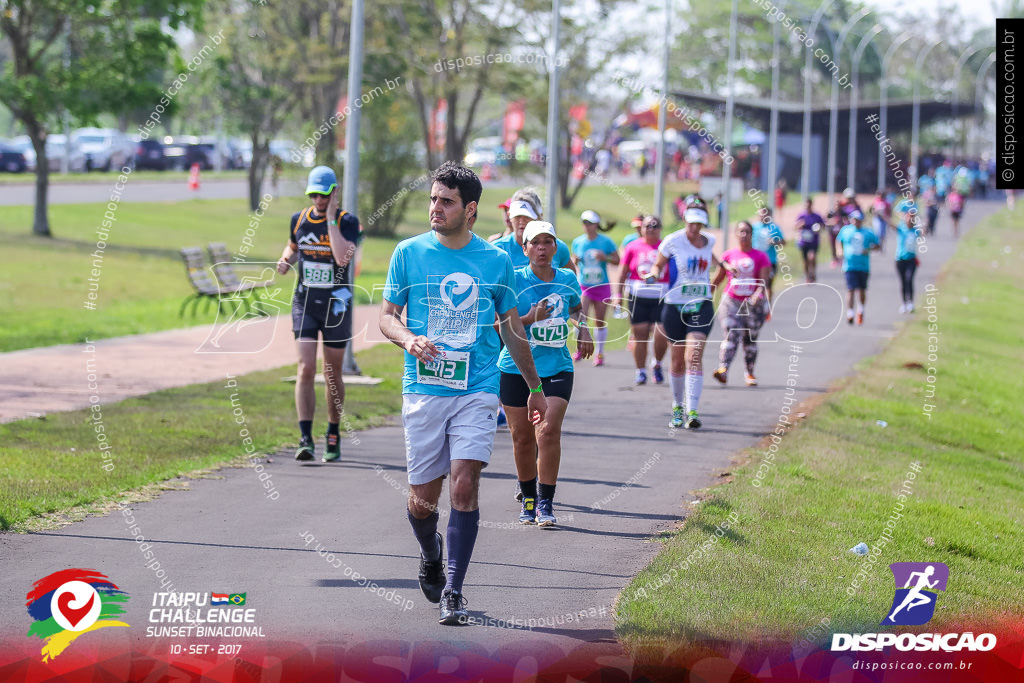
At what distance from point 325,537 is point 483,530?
94 centimetres

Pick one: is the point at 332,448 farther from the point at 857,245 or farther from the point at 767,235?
the point at 857,245

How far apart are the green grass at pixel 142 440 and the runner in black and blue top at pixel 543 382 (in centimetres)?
254

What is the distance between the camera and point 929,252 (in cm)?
4072

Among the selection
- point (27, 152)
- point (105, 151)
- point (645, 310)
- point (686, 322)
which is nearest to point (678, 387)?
point (686, 322)


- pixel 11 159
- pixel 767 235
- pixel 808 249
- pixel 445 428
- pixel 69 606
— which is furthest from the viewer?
pixel 11 159

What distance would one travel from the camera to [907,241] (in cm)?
2152

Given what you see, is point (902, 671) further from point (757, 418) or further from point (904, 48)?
point (904, 48)

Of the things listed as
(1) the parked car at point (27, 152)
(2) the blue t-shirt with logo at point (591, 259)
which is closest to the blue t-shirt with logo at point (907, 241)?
(2) the blue t-shirt with logo at point (591, 259)

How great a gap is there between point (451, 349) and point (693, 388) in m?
5.70

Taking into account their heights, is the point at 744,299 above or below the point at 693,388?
above

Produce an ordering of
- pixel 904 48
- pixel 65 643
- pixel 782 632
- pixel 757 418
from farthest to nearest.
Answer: pixel 904 48
pixel 757 418
pixel 782 632
pixel 65 643

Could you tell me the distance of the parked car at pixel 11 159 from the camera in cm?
4434

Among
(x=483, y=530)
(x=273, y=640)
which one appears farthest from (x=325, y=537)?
(x=273, y=640)

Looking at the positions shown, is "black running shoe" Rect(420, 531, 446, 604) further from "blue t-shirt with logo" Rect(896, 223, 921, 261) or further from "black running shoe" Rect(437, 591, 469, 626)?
"blue t-shirt with logo" Rect(896, 223, 921, 261)
